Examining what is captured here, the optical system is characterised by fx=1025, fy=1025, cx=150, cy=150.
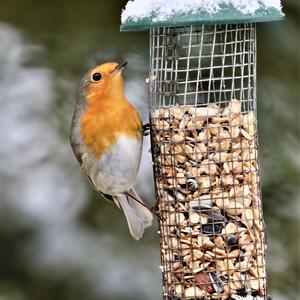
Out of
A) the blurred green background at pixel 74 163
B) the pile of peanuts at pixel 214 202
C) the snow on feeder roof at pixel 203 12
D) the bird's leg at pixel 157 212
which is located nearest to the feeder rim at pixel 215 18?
the snow on feeder roof at pixel 203 12

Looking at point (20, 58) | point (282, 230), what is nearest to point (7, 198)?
point (20, 58)

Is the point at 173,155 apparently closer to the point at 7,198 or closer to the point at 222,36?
the point at 222,36

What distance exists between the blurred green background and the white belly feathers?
3.81 feet

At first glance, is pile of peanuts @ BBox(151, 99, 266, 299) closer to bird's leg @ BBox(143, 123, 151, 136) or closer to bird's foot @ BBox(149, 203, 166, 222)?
bird's foot @ BBox(149, 203, 166, 222)

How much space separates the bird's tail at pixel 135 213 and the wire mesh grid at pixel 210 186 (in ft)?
1.44

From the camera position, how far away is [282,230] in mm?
6094

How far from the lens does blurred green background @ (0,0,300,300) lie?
592 centimetres

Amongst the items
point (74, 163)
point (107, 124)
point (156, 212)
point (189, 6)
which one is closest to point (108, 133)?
point (107, 124)

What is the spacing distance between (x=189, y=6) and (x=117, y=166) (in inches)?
38.2

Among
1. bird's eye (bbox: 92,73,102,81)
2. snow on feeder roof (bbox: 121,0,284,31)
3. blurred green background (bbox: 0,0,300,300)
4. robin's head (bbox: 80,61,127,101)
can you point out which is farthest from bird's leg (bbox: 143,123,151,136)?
blurred green background (bbox: 0,0,300,300)

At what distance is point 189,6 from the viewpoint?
375 centimetres

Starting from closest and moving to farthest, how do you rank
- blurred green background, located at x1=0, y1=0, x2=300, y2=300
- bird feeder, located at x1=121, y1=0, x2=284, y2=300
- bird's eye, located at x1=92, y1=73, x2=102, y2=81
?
bird feeder, located at x1=121, y1=0, x2=284, y2=300 < bird's eye, located at x1=92, y1=73, x2=102, y2=81 < blurred green background, located at x1=0, y1=0, x2=300, y2=300

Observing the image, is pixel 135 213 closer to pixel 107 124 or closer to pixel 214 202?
pixel 107 124

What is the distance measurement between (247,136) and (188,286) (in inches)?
25.2
